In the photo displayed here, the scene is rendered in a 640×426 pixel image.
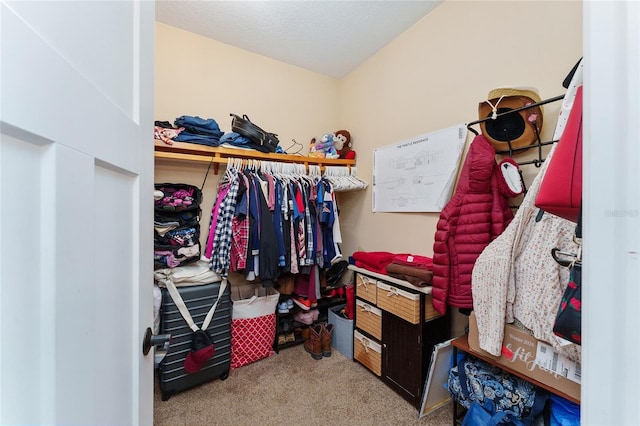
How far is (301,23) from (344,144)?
1.08 metres

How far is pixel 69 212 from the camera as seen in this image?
0.37 meters

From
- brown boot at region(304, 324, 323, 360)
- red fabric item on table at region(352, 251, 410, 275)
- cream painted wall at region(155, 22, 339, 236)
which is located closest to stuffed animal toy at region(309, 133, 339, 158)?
cream painted wall at region(155, 22, 339, 236)

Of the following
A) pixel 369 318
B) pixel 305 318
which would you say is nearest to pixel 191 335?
pixel 305 318

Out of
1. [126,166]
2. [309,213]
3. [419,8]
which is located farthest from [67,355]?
[419,8]

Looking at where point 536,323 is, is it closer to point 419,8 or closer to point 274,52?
point 419,8

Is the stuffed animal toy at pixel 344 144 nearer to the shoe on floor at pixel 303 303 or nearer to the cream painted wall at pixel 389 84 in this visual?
the cream painted wall at pixel 389 84

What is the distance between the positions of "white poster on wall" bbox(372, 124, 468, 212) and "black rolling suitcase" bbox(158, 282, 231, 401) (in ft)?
5.10

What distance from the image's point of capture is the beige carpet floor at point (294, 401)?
4.91 feet

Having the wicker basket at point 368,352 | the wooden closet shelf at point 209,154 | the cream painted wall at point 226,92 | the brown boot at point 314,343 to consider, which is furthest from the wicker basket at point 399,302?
the cream painted wall at point 226,92

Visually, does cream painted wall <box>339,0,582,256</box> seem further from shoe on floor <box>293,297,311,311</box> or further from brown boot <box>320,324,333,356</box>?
brown boot <box>320,324,333,356</box>

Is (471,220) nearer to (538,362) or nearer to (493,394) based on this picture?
(538,362)

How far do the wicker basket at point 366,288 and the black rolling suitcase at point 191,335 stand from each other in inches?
40.4

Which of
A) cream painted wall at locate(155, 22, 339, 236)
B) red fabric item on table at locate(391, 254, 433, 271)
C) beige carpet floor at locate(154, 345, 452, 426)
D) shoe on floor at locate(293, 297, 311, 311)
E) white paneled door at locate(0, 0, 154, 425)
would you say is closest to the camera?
white paneled door at locate(0, 0, 154, 425)

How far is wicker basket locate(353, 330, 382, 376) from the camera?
6.06 feet
